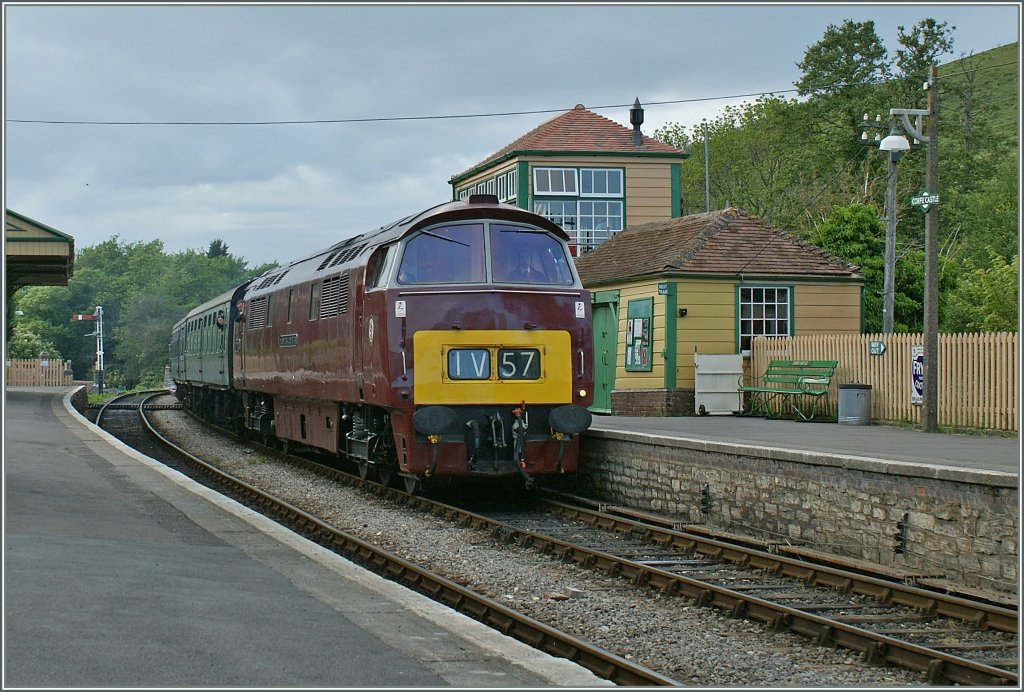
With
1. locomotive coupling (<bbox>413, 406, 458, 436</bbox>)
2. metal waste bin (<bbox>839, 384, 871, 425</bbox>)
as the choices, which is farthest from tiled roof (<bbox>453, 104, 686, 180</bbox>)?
locomotive coupling (<bbox>413, 406, 458, 436</bbox>)

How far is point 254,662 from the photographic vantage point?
608 cm

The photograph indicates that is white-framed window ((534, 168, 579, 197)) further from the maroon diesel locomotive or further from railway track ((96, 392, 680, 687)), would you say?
the maroon diesel locomotive

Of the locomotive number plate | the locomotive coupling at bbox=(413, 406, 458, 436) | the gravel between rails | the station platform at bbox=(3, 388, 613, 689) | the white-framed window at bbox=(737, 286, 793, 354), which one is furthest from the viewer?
the white-framed window at bbox=(737, 286, 793, 354)

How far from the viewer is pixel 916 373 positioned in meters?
18.9

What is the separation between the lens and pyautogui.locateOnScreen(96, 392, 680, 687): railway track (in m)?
7.11

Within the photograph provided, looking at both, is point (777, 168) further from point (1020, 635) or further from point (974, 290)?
point (1020, 635)

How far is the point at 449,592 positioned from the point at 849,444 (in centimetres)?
688

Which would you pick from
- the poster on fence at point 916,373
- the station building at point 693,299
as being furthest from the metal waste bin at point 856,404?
the station building at point 693,299

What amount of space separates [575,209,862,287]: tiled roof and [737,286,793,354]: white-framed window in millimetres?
387

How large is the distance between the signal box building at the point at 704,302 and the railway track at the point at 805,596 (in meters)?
9.79

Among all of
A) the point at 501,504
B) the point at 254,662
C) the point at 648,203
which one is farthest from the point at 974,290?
the point at 254,662

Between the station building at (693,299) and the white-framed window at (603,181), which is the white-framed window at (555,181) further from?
the station building at (693,299)

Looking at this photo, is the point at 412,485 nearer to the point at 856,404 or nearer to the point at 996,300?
the point at 856,404

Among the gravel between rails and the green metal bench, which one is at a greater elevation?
the green metal bench
